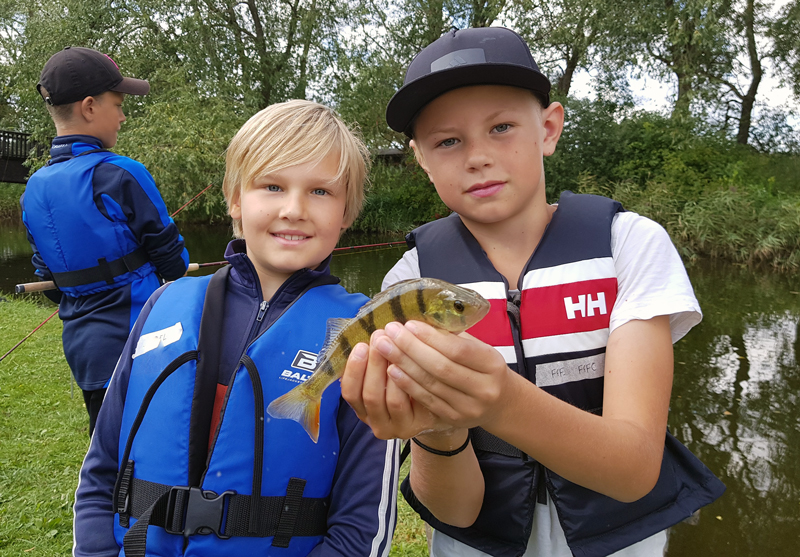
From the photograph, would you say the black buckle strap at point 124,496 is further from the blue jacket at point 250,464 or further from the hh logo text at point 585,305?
the hh logo text at point 585,305

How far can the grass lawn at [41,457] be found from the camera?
371 cm

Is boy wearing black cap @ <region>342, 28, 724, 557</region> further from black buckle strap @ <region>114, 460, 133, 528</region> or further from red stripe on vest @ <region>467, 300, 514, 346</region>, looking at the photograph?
black buckle strap @ <region>114, 460, 133, 528</region>

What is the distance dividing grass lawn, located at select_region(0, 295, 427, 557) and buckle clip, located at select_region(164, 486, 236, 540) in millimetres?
2130

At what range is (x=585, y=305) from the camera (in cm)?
176

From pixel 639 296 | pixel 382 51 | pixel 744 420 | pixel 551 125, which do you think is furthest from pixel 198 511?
pixel 382 51

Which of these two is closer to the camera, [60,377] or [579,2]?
[60,377]

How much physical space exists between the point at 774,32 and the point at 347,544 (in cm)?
2624

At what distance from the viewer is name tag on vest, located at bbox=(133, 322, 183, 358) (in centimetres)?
200

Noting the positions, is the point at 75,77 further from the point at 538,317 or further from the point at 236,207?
the point at 538,317

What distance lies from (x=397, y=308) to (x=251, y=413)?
83 centimetres

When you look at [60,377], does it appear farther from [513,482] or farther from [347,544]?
[513,482]

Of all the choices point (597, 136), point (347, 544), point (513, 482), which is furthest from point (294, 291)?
point (597, 136)

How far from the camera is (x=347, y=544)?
1811 millimetres

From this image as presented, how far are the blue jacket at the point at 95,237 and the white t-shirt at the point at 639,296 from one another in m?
2.37
